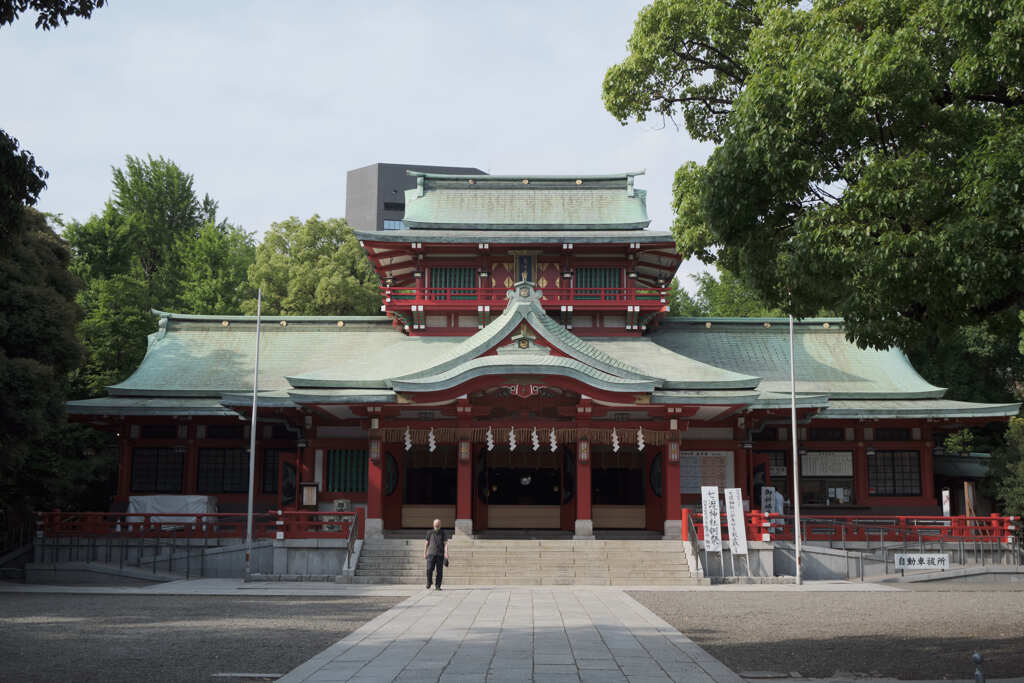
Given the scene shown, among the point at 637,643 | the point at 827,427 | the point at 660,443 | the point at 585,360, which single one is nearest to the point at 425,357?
the point at 585,360

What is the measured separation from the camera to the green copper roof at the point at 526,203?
33.2 meters

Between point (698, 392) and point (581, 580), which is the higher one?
point (698, 392)

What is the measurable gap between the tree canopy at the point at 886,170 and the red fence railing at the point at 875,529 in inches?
494

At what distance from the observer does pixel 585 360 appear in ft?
83.9

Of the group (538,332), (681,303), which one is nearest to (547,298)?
(538,332)

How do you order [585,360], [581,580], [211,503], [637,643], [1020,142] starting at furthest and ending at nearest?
[211,503], [585,360], [581,580], [637,643], [1020,142]

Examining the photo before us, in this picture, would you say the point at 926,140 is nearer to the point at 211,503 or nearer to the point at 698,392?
the point at 698,392

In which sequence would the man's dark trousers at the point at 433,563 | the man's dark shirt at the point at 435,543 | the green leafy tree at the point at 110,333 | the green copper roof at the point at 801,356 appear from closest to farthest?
the man's dark trousers at the point at 433,563, the man's dark shirt at the point at 435,543, the green copper roof at the point at 801,356, the green leafy tree at the point at 110,333

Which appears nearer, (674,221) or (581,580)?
(674,221)

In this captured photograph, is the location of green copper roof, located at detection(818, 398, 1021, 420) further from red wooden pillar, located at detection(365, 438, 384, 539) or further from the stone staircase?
red wooden pillar, located at detection(365, 438, 384, 539)

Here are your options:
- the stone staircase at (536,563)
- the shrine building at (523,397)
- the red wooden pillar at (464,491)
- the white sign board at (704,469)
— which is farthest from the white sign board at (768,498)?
the red wooden pillar at (464,491)

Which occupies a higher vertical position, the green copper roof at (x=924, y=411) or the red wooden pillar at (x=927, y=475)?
the green copper roof at (x=924, y=411)

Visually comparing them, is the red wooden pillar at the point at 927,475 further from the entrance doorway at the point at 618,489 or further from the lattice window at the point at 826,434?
the entrance doorway at the point at 618,489

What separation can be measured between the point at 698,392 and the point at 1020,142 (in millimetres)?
16602
